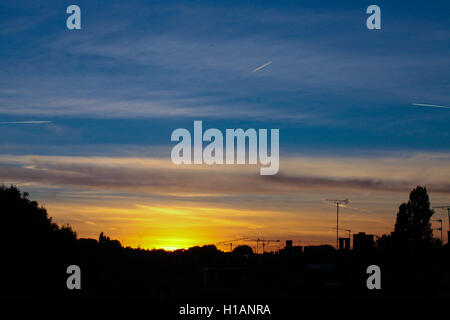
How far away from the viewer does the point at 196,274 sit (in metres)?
79.9

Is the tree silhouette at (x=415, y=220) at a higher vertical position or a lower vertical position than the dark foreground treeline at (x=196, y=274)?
higher

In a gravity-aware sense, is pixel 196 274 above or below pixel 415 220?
below

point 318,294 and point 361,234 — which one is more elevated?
point 361,234

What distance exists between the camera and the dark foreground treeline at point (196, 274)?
61594 mm

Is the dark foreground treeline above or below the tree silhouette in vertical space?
below

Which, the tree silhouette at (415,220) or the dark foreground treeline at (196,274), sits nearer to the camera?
the dark foreground treeline at (196,274)

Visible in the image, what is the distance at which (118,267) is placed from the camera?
9550cm

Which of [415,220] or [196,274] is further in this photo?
[415,220]

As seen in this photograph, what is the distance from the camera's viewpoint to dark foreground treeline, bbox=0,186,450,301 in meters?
61.6

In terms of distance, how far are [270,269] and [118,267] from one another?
Answer: 2955 cm
